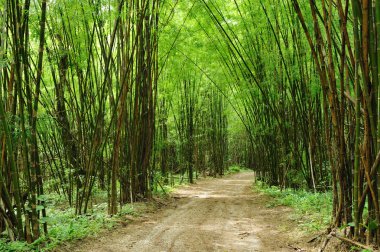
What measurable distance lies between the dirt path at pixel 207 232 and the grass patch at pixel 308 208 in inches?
6.4

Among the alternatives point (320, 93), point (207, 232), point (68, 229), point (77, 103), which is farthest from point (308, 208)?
point (77, 103)

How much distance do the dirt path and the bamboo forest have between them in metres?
0.02

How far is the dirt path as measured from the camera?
3549mm

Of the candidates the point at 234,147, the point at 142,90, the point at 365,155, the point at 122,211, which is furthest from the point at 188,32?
the point at 234,147

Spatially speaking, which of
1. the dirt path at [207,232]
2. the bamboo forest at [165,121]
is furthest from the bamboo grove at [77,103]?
the dirt path at [207,232]

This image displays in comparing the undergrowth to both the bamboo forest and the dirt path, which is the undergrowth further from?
the dirt path

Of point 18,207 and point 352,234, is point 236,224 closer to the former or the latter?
point 352,234

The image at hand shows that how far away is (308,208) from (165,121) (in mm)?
6071

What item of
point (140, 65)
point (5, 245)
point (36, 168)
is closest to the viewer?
point (5, 245)

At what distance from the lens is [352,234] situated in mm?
2783

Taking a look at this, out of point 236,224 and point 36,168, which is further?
point 236,224

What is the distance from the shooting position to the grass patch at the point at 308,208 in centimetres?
388

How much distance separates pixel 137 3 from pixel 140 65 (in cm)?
104

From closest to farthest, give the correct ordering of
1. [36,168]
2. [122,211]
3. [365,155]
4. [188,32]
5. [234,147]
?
[365,155], [36,168], [122,211], [188,32], [234,147]
